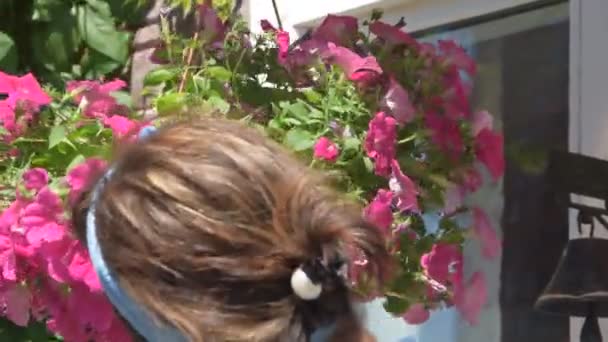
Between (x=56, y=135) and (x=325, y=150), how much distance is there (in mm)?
353

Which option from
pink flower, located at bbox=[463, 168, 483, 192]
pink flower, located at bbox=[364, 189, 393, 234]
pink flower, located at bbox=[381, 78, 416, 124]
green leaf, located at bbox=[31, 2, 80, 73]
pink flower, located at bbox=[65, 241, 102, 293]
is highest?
pink flower, located at bbox=[381, 78, 416, 124]

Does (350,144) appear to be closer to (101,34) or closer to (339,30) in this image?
(339,30)

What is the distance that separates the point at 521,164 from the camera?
2.41 meters

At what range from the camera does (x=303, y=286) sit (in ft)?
3.50

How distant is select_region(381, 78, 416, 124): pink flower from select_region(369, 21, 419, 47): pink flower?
0.33ft

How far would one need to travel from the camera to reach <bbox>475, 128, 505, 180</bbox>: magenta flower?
5.75ft

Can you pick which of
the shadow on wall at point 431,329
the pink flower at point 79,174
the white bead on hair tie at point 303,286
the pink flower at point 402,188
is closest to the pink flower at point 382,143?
the pink flower at point 402,188

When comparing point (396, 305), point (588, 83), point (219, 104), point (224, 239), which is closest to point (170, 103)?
point (219, 104)

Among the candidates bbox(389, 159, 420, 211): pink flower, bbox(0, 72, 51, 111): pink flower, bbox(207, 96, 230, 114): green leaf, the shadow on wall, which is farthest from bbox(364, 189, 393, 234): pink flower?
the shadow on wall

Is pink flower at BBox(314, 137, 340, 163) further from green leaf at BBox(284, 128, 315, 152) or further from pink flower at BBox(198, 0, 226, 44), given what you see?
pink flower at BBox(198, 0, 226, 44)

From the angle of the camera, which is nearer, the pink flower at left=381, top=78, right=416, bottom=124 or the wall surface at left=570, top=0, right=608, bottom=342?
the pink flower at left=381, top=78, right=416, bottom=124

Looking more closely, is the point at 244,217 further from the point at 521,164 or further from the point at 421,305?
the point at 521,164

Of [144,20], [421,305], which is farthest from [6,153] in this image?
[144,20]

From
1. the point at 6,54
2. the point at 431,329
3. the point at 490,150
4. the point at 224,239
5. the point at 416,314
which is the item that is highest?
the point at 224,239
